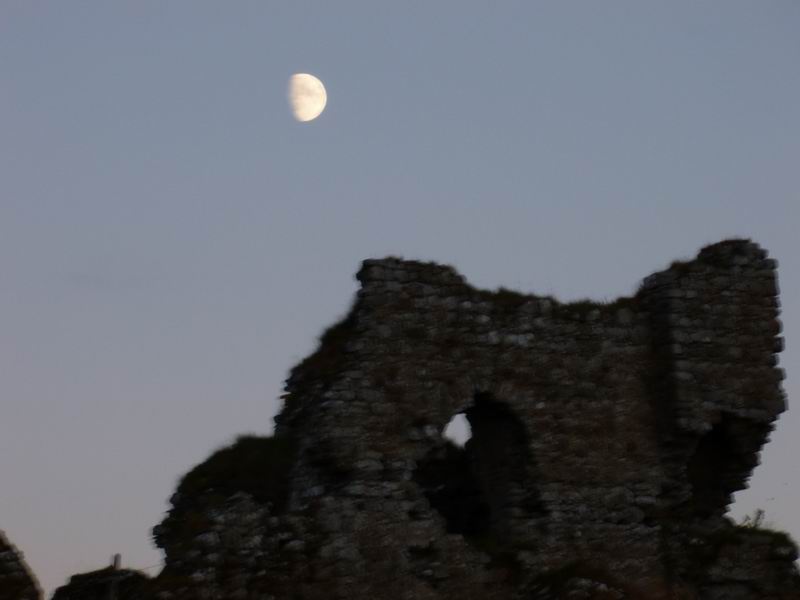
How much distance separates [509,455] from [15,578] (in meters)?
6.39

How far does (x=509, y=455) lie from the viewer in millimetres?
23844

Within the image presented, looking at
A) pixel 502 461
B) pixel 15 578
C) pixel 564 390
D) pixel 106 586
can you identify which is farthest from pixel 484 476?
pixel 15 578

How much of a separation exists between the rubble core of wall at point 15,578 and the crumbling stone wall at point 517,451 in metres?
1.46

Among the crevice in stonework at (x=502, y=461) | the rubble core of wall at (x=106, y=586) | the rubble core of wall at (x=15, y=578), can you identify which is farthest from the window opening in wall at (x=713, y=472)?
the rubble core of wall at (x=15, y=578)

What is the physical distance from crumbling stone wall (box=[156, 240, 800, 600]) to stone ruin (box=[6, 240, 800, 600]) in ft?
0.07

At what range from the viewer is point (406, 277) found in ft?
76.4

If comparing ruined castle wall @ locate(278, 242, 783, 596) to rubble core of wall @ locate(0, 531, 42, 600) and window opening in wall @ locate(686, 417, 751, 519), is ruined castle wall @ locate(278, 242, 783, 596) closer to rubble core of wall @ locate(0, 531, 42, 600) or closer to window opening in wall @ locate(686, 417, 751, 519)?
window opening in wall @ locate(686, 417, 751, 519)

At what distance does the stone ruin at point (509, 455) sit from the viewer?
2194 centimetres

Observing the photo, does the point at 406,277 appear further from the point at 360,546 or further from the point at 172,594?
the point at 172,594

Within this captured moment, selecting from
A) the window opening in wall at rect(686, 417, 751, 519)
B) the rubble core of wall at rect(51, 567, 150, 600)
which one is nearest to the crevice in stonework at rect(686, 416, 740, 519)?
the window opening in wall at rect(686, 417, 751, 519)

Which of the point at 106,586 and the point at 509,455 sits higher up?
the point at 509,455

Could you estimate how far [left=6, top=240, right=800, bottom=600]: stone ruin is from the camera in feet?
72.0

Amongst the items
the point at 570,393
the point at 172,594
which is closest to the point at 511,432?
the point at 570,393

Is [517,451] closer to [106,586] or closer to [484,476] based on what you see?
[484,476]
